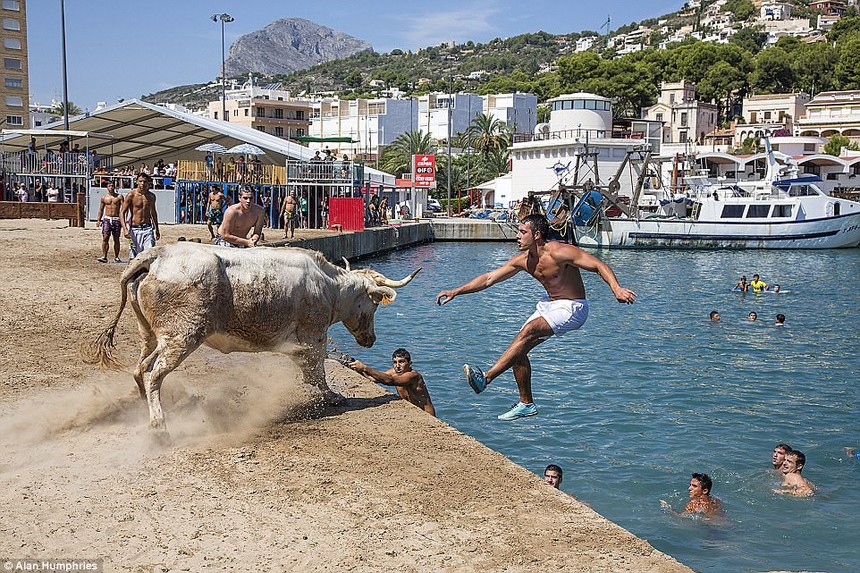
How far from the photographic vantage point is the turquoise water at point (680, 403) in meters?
9.91

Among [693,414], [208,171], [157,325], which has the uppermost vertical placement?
[208,171]

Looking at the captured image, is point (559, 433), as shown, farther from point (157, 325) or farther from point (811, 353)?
point (811, 353)

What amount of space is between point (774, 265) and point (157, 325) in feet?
131

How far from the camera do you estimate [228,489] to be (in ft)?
21.9

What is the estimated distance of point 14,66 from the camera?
94125 millimetres

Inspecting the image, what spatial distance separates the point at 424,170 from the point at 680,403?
43.9 meters

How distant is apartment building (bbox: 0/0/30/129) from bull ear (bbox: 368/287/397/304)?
309ft

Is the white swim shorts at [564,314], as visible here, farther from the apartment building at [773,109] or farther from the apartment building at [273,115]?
the apartment building at [273,115]

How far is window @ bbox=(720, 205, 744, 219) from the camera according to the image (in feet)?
175

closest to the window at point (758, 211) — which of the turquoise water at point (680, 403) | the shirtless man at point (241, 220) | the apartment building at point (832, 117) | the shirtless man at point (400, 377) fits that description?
the turquoise water at point (680, 403)

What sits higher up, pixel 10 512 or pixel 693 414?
pixel 10 512

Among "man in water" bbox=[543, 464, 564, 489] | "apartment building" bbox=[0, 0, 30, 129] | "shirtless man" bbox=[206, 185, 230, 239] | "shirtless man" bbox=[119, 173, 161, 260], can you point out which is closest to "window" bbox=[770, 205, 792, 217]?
"shirtless man" bbox=[206, 185, 230, 239]

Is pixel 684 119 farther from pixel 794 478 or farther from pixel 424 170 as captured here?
pixel 794 478

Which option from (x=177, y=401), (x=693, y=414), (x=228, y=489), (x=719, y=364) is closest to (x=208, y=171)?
(x=719, y=364)
